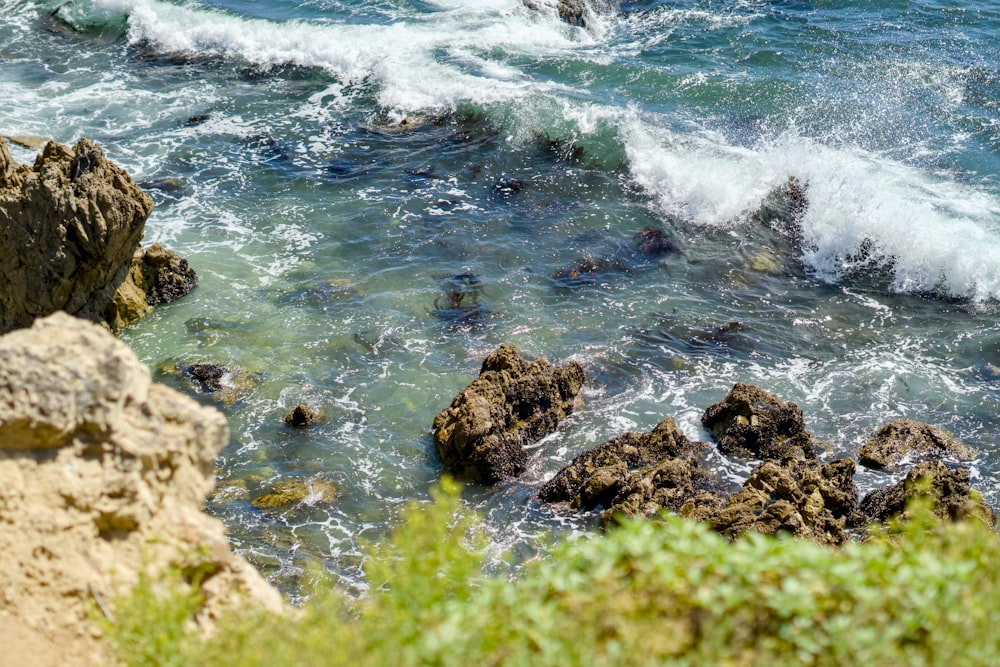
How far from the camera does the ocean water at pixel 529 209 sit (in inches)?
555

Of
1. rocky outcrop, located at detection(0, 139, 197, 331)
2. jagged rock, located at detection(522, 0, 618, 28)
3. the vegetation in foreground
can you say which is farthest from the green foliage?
jagged rock, located at detection(522, 0, 618, 28)

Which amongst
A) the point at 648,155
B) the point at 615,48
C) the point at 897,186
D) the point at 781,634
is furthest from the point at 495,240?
the point at 781,634

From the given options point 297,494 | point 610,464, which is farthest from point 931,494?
point 297,494

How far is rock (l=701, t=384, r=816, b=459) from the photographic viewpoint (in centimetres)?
1308

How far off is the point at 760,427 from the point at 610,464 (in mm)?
2228

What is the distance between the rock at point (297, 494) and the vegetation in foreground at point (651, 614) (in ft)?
21.0

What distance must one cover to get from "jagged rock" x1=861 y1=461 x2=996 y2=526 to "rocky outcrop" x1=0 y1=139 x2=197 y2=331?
10690 millimetres

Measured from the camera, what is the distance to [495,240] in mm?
19141

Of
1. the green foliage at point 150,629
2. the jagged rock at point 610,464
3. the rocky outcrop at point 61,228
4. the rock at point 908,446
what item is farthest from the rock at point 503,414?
the green foliage at point 150,629

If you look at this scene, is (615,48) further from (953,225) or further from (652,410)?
(652,410)

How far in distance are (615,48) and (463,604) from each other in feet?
86.2

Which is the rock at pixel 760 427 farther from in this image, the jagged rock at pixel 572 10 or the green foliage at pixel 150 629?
the jagged rock at pixel 572 10

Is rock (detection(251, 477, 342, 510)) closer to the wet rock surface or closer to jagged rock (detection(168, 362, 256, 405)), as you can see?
jagged rock (detection(168, 362, 256, 405))

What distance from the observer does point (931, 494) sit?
11.1m
